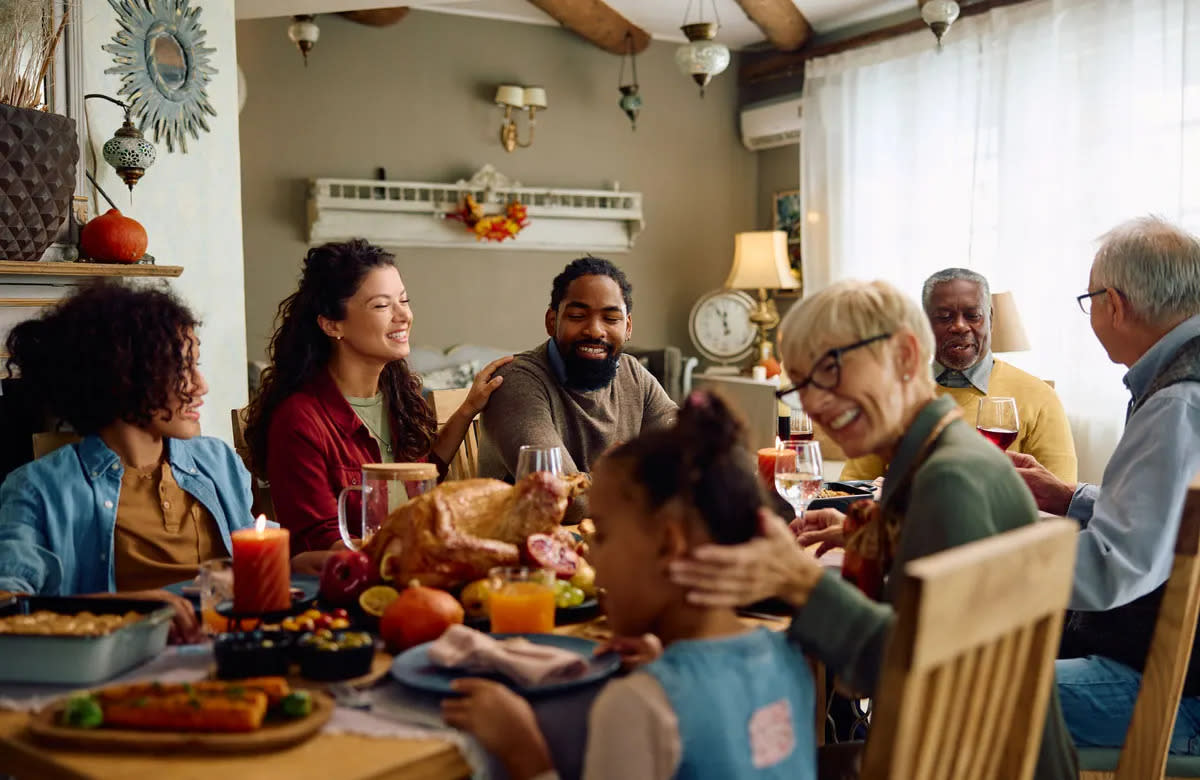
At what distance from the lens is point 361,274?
8.10ft

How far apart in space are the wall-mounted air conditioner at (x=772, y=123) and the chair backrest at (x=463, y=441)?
4.07 m

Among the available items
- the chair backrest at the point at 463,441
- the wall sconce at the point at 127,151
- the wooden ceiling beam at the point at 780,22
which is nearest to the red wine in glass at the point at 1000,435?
the chair backrest at the point at 463,441

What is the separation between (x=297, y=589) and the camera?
5.41 ft

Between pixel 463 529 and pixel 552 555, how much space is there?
0.13 m

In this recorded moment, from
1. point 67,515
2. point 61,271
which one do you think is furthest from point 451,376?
point 67,515

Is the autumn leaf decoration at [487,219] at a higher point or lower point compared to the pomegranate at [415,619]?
higher

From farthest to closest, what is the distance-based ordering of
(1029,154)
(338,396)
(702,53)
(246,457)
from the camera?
(702,53)
(1029,154)
(246,457)
(338,396)

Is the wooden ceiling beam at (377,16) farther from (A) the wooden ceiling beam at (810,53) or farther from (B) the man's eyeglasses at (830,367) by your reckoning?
(B) the man's eyeglasses at (830,367)

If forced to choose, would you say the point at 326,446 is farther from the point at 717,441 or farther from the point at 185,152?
the point at 185,152

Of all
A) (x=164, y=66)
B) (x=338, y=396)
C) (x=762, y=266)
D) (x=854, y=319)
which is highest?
(x=164, y=66)

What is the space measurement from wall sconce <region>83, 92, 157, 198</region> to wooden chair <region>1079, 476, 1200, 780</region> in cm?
317

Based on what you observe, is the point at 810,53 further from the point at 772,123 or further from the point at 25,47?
the point at 25,47

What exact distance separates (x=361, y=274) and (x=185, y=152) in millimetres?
1743

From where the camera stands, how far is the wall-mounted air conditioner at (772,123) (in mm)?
6695
